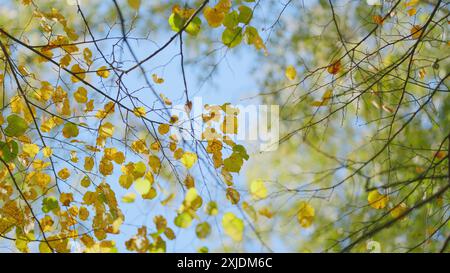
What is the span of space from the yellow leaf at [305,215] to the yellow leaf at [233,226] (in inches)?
15.1

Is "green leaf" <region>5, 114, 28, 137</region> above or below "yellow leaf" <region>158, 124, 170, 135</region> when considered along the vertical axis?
below

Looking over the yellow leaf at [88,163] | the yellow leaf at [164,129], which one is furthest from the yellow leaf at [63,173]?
the yellow leaf at [164,129]

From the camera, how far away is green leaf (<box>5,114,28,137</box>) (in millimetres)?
1961

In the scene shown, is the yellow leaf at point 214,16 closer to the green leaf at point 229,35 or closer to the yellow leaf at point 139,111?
the green leaf at point 229,35

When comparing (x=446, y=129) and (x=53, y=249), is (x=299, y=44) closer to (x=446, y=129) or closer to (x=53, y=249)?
(x=446, y=129)

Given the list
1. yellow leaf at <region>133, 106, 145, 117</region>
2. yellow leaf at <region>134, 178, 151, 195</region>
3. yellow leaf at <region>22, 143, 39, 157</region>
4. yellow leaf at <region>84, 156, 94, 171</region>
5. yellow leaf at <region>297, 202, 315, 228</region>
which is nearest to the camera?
yellow leaf at <region>134, 178, 151, 195</region>

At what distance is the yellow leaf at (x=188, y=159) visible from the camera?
2.00m

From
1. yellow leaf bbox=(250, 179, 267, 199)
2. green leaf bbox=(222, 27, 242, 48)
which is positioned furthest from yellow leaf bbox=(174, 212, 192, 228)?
green leaf bbox=(222, 27, 242, 48)

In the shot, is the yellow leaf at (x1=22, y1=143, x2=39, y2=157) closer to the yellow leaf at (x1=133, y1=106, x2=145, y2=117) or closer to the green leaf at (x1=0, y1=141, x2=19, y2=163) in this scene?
the green leaf at (x1=0, y1=141, x2=19, y2=163)

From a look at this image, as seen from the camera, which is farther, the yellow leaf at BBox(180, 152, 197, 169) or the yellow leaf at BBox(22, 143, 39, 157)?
the yellow leaf at BBox(22, 143, 39, 157)

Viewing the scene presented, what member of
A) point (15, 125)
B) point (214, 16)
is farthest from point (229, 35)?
point (15, 125)

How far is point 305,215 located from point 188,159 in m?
0.45

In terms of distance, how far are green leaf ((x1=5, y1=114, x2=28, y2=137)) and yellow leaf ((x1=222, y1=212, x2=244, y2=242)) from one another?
825 mm
